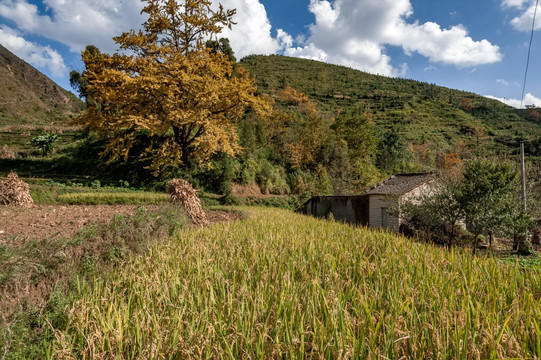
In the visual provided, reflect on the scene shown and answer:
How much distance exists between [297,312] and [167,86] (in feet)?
46.3

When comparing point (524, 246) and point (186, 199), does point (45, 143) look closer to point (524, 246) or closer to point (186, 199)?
point (186, 199)

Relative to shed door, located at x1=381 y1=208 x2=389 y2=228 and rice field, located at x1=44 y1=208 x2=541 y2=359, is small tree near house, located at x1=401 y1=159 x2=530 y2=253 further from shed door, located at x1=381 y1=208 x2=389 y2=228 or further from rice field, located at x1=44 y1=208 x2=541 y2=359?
rice field, located at x1=44 y1=208 x2=541 y2=359

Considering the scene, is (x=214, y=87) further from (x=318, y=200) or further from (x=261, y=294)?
(x=261, y=294)

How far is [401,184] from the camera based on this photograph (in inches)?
714

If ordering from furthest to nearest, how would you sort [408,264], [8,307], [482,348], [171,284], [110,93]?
[110,93] → [408,264] → [171,284] → [8,307] → [482,348]

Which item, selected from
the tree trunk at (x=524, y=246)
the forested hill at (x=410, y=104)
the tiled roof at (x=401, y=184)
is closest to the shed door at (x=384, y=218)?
the tiled roof at (x=401, y=184)

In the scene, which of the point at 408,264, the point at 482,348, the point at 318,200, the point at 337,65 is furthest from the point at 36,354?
the point at 337,65

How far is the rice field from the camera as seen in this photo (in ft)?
6.13

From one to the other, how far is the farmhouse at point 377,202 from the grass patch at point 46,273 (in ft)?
43.1

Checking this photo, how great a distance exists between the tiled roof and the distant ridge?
146 feet

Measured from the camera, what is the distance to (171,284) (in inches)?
114

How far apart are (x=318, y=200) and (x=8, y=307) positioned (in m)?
18.7

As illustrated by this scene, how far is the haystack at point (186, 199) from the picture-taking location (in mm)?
7199

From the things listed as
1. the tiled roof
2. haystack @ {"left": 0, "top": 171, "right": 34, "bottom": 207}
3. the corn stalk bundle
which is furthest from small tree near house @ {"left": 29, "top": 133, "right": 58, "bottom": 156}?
the tiled roof
